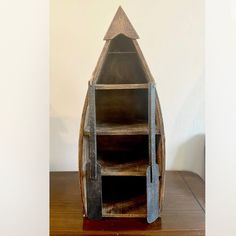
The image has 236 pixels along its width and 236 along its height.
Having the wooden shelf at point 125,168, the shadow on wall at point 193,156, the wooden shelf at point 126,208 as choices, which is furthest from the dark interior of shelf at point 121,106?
the shadow on wall at point 193,156

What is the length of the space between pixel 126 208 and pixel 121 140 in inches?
9.6

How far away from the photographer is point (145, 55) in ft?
3.94

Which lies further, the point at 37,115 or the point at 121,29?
the point at 121,29

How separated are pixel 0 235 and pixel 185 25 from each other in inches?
42.3

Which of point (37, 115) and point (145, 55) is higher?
point (145, 55)

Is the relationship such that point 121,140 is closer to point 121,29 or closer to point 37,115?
point 121,29

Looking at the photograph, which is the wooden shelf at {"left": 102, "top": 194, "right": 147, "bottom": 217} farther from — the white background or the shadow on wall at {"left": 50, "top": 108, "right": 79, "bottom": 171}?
the shadow on wall at {"left": 50, "top": 108, "right": 79, "bottom": 171}

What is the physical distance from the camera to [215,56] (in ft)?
1.32

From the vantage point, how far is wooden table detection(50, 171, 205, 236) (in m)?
0.65

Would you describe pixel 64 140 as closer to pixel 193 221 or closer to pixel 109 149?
pixel 109 149

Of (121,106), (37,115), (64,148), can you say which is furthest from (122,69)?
(37,115)

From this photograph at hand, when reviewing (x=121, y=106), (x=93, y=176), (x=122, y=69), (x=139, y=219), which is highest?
(x=122, y=69)

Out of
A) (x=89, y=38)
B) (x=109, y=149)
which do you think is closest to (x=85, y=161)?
(x=109, y=149)

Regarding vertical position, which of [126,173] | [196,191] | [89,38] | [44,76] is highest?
[89,38]
